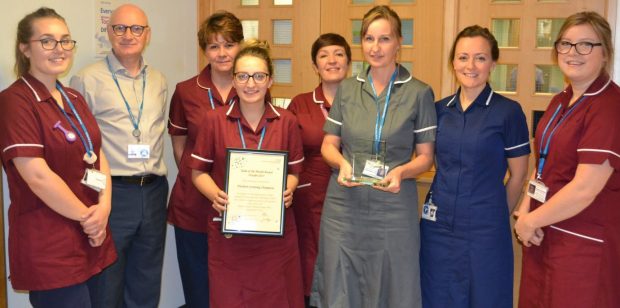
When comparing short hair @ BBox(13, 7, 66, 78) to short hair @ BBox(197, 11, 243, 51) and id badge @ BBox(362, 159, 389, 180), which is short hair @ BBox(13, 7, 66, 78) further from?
id badge @ BBox(362, 159, 389, 180)

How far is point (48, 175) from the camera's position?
7.25ft

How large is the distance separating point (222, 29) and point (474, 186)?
56.4 inches

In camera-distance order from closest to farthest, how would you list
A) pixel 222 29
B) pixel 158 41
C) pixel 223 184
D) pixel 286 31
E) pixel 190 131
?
pixel 223 184
pixel 222 29
pixel 190 131
pixel 158 41
pixel 286 31

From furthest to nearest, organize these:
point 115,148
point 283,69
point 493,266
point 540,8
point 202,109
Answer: point 283,69, point 540,8, point 202,109, point 115,148, point 493,266

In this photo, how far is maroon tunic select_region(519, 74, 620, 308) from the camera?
2.21m

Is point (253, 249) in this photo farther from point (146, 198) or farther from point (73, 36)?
point (73, 36)

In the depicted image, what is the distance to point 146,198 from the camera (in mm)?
2871

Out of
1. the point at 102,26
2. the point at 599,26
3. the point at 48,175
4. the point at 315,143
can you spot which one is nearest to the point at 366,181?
the point at 315,143

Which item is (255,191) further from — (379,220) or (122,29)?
(122,29)

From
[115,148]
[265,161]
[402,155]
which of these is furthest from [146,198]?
[402,155]

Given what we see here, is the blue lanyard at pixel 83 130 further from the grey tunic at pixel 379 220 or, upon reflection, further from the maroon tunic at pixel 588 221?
the maroon tunic at pixel 588 221

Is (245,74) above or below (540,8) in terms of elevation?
below

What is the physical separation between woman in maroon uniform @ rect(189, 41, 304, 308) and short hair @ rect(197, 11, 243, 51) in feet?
0.88

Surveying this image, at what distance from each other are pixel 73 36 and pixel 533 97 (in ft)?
8.59
